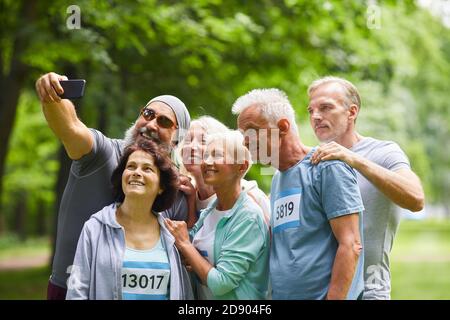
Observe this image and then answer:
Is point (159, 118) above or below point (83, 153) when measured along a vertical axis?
above

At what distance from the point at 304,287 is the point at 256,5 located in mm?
7087

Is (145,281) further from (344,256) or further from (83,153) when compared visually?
(344,256)

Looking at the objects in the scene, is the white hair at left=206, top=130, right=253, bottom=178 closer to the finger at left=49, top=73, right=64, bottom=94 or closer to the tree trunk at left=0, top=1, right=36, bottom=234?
the finger at left=49, top=73, right=64, bottom=94

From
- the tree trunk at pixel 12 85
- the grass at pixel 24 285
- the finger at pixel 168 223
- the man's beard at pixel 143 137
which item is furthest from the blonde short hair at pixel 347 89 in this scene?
the grass at pixel 24 285

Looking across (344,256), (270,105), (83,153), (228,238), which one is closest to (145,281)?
(228,238)

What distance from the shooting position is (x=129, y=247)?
103 inches

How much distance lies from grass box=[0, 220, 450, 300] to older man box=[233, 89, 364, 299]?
819 centimetres

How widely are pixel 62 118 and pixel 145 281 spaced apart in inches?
30.4

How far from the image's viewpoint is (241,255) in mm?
2629

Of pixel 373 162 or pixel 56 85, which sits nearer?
A: pixel 56 85

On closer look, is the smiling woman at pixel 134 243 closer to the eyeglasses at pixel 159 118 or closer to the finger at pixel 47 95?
the eyeglasses at pixel 159 118

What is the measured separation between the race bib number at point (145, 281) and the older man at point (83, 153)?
40 cm
